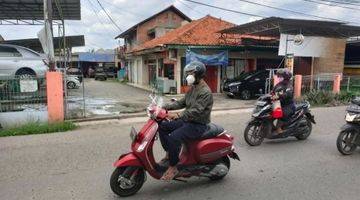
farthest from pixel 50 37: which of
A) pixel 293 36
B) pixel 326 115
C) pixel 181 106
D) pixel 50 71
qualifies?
pixel 293 36

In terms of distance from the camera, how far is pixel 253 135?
24.7 ft

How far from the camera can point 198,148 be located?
4883 mm

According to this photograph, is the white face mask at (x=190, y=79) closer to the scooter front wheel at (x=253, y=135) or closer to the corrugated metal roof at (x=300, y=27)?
the scooter front wheel at (x=253, y=135)

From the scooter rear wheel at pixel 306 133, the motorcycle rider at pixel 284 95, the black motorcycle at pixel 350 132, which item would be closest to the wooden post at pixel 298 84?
the scooter rear wheel at pixel 306 133

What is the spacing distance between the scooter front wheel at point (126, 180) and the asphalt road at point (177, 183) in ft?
0.41

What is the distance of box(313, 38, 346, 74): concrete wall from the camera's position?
18.8m

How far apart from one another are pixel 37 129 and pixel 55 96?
128 cm

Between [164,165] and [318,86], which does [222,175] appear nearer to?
[164,165]

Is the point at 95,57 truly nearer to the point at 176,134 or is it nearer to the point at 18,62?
the point at 18,62

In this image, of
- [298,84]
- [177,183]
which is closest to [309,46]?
[298,84]

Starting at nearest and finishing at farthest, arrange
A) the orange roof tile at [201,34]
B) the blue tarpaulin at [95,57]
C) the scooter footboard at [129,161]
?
the scooter footboard at [129,161] < the orange roof tile at [201,34] < the blue tarpaulin at [95,57]

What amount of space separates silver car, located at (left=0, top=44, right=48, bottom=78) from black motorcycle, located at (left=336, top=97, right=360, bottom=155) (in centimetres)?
1068

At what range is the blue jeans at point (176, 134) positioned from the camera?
15.5 ft

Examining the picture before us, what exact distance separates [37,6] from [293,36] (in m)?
12.6
